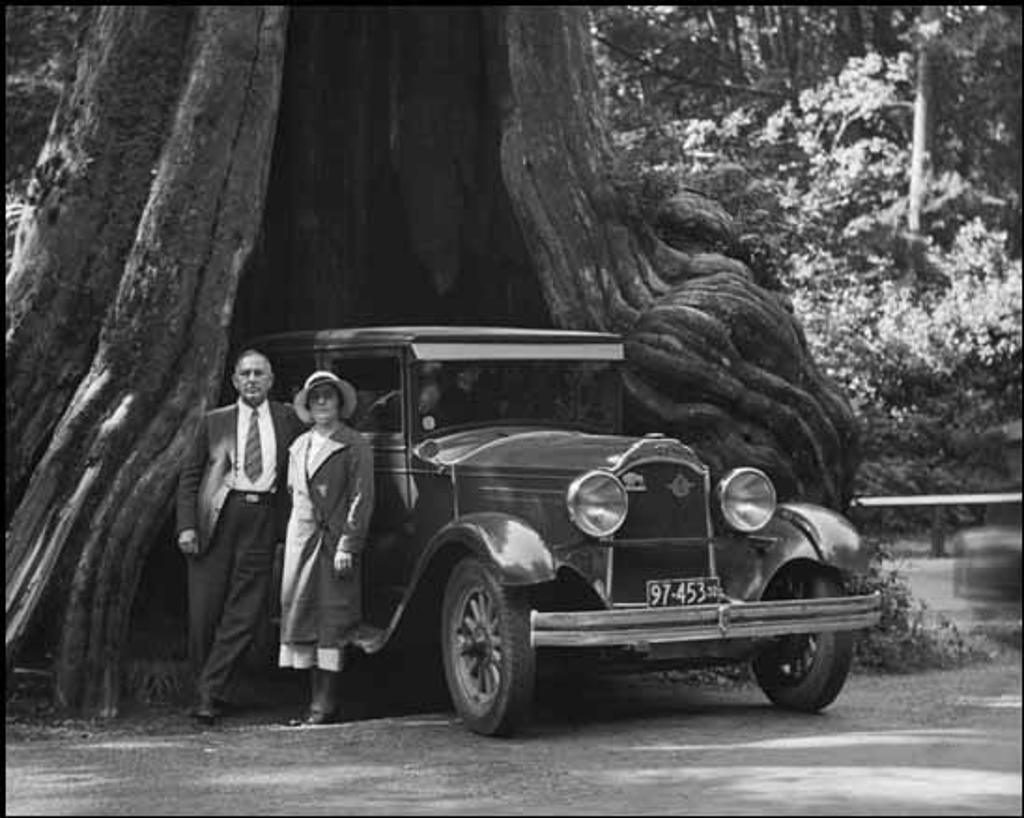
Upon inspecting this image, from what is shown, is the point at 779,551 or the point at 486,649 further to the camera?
the point at 779,551

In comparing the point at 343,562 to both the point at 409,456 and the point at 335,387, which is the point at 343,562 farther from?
the point at 335,387

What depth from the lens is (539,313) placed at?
11.7 metres

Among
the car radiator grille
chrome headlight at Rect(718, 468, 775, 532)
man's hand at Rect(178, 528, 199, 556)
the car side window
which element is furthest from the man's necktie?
chrome headlight at Rect(718, 468, 775, 532)

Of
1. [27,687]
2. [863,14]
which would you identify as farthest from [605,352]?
[863,14]

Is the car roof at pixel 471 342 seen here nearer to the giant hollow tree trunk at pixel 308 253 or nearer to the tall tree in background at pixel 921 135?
the giant hollow tree trunk at pixel 308 253

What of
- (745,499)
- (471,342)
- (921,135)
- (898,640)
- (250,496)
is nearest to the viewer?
(745,499)

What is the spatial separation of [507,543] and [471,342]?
1716 mm

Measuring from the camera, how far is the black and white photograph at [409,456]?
7770 mm

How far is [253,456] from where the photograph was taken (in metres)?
9.08

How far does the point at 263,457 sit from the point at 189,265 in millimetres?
1341

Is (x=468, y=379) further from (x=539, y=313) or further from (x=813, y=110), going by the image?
(x=813, y=110)

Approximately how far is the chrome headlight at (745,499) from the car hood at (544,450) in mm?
223

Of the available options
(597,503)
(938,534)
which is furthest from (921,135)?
(938,534)

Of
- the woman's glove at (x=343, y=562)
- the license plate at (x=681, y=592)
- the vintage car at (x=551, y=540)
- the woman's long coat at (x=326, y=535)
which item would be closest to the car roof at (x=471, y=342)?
the vintage car at (x=551, y=540)
